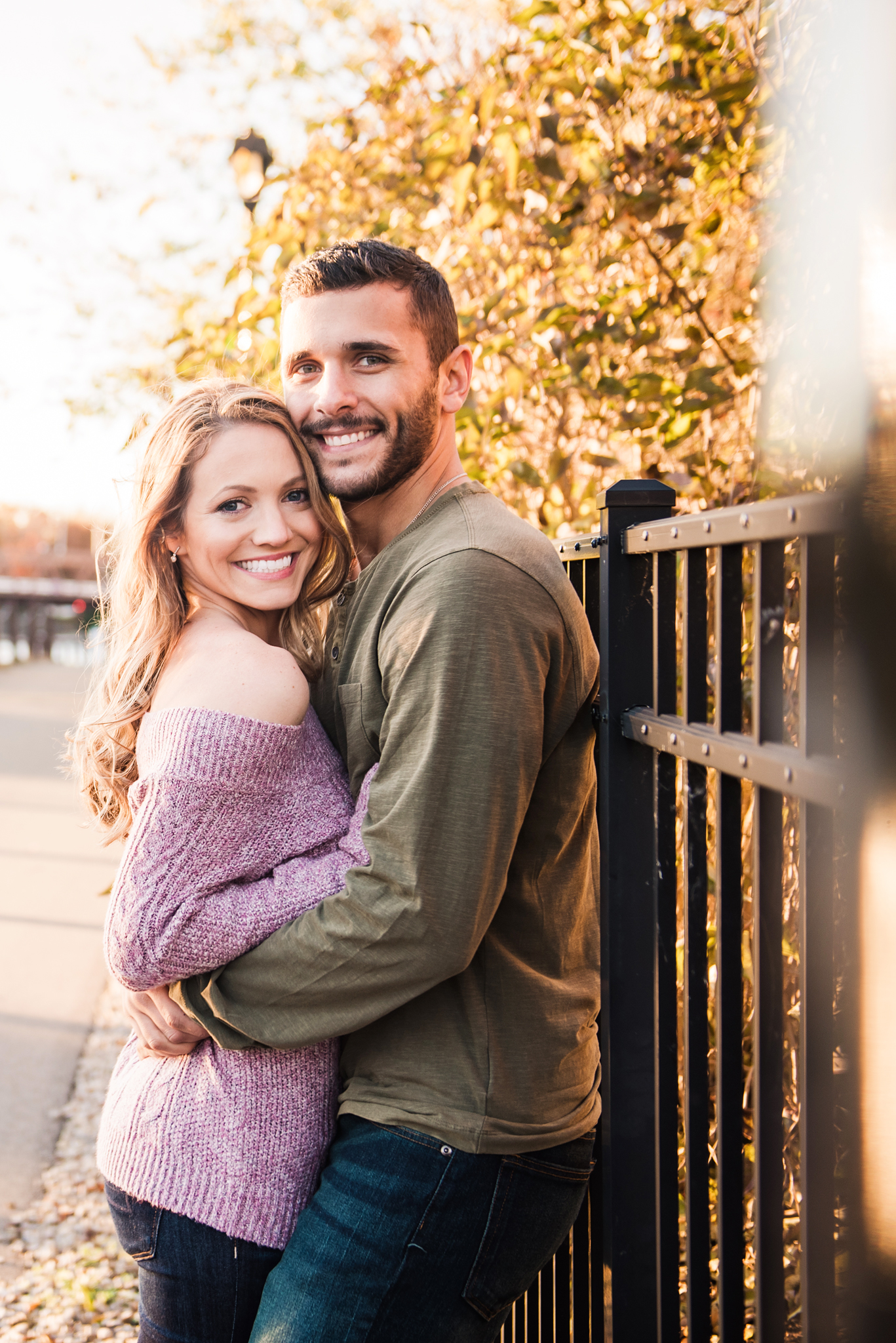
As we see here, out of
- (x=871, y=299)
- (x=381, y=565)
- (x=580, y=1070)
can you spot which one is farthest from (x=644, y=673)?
(x=871, y=299)

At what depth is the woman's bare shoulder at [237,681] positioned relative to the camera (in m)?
1.73

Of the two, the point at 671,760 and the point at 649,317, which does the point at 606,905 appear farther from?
the point at 649,317

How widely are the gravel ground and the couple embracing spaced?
1854 millimetres

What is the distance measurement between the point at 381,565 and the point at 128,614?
56cm

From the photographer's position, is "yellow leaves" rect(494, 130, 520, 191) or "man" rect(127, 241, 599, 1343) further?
"yellow leaves" rect(494, 130, 520, 191)

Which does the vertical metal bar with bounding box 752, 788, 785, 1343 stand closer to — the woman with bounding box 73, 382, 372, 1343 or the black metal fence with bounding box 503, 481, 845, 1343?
the black metal fence with bounding box 503, 481, 845, 1343

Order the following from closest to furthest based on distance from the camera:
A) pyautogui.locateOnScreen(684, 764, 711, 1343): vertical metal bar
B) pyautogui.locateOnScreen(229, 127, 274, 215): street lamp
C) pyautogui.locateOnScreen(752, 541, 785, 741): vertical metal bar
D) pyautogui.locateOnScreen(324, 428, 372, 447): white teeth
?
pyautogui.locateOnScreen(752, 541, 785, 741): vertical metal bar < pyautogui.locateOnScreen(684, 764, 711, 1343): vertical metal bar < pyautogui.locateOnScreen(324, 428, 372, 447): white teeth < pyautogui.locateOnScreen(229, 127, 274, 215): street lamp

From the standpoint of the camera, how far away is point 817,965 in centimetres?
96

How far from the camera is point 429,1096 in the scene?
1609 mm

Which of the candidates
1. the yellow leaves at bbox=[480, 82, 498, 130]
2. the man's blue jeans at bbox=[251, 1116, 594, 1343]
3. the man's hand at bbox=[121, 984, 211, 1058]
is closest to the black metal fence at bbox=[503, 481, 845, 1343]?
the man's blue jeans at bbox=[251, 1116, 594, 1343]

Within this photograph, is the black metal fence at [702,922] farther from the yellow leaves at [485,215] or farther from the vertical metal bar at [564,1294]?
the yellow leaves at [485,215]

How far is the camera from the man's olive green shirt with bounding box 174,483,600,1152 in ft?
4.99

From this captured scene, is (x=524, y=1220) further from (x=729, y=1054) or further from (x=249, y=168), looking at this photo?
(x=249, y=168)

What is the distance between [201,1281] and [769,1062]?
1060 millimetres
